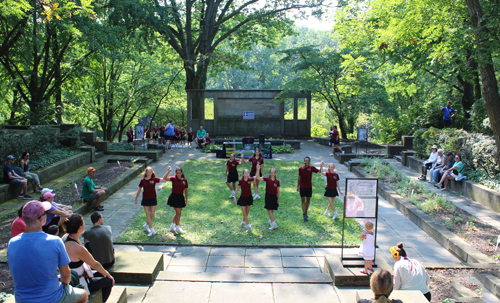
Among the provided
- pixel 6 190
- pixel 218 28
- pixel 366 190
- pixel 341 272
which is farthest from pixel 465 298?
pixel 218 28

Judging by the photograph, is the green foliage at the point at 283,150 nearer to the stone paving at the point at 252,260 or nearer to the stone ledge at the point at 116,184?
the stone ledge at the point at 116,184

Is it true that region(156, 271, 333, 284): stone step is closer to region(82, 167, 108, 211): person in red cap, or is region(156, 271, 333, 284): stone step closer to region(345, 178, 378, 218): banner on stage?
Answer: region(345, 178, 378, 218): banner on stage

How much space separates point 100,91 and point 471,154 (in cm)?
2245

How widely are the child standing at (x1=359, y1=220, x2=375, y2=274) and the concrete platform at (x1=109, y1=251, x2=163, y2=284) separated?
3680 millimetres

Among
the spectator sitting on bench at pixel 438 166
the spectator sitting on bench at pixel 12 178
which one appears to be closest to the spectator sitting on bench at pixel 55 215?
the spectator sitting on bench at pixel 12 178

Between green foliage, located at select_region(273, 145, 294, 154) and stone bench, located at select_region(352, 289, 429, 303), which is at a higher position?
green foliage, located at select_region(273, 145, 294, 154)

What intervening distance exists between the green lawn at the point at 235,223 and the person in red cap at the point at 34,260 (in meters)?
5.36

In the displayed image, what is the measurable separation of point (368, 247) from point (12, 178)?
1073 centimetres

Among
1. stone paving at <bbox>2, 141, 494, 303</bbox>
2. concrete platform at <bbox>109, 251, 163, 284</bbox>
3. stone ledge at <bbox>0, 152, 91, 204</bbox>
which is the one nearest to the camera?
stone paving at <bbox>2, 141, 494, 303</bbox>

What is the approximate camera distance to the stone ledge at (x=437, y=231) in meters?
8.20

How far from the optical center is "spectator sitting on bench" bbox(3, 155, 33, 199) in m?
12.0

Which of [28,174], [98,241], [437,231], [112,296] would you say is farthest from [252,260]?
[28,174]

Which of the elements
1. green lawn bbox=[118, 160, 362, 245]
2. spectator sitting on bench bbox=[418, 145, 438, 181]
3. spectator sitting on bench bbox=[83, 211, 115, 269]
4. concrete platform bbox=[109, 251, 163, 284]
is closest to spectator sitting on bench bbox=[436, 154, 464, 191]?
spectator sitting on bench bbox=[418, 145, 438, 181]

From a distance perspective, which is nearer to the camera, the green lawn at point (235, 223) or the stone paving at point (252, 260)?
the stone paving at point (252, 260)
